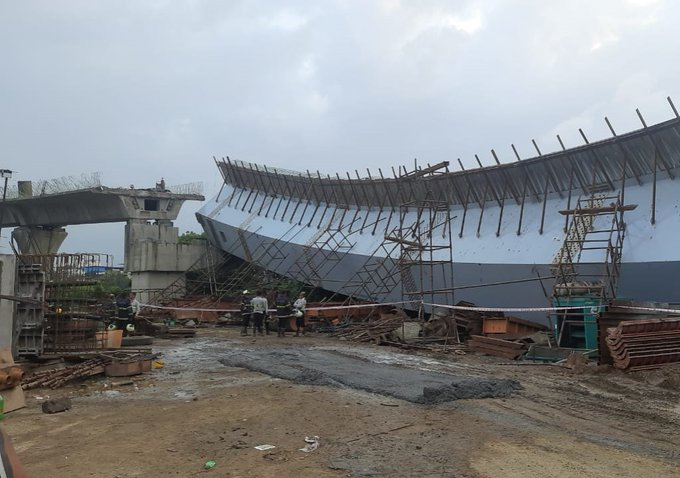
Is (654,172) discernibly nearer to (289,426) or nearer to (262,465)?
(289,426)

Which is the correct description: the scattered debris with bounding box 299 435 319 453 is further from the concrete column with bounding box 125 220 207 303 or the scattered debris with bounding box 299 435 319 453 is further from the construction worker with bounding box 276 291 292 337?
the concrete column with bounding box 125 220 207 303

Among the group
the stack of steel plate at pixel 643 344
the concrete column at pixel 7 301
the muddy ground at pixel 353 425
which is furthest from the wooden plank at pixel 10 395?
the stack of steel plate at pixel 643 344

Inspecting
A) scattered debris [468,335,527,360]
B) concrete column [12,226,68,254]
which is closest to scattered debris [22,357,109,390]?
scattered debris [468,335,527,360]

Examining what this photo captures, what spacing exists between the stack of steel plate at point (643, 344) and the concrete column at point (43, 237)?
48935mm

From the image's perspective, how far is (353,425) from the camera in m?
6.64

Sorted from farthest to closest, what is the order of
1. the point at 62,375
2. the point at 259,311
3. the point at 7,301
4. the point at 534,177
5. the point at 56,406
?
the point at 534,177 < the point at 259,311 < the point at 7,301 < the point at 62,375 < the point at 56,406

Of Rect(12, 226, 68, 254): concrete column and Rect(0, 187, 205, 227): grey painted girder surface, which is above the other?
Rect(0, 187, 205, 227): grey painted girder surface

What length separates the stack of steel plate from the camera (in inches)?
442

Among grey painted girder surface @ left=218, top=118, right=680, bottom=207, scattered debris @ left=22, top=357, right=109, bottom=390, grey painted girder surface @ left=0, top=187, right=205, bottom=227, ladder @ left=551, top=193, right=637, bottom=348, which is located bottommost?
scattered debris @ left=22, top=357, right=109, bottom=390

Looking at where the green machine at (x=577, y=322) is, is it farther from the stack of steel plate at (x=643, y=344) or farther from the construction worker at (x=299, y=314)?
the construction worker at (x=299, y=314)

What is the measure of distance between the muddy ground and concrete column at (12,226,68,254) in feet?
147

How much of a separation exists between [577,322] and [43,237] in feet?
158

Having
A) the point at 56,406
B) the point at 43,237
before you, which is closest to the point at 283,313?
the point at 56,406

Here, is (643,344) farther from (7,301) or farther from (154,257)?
(154,257)
